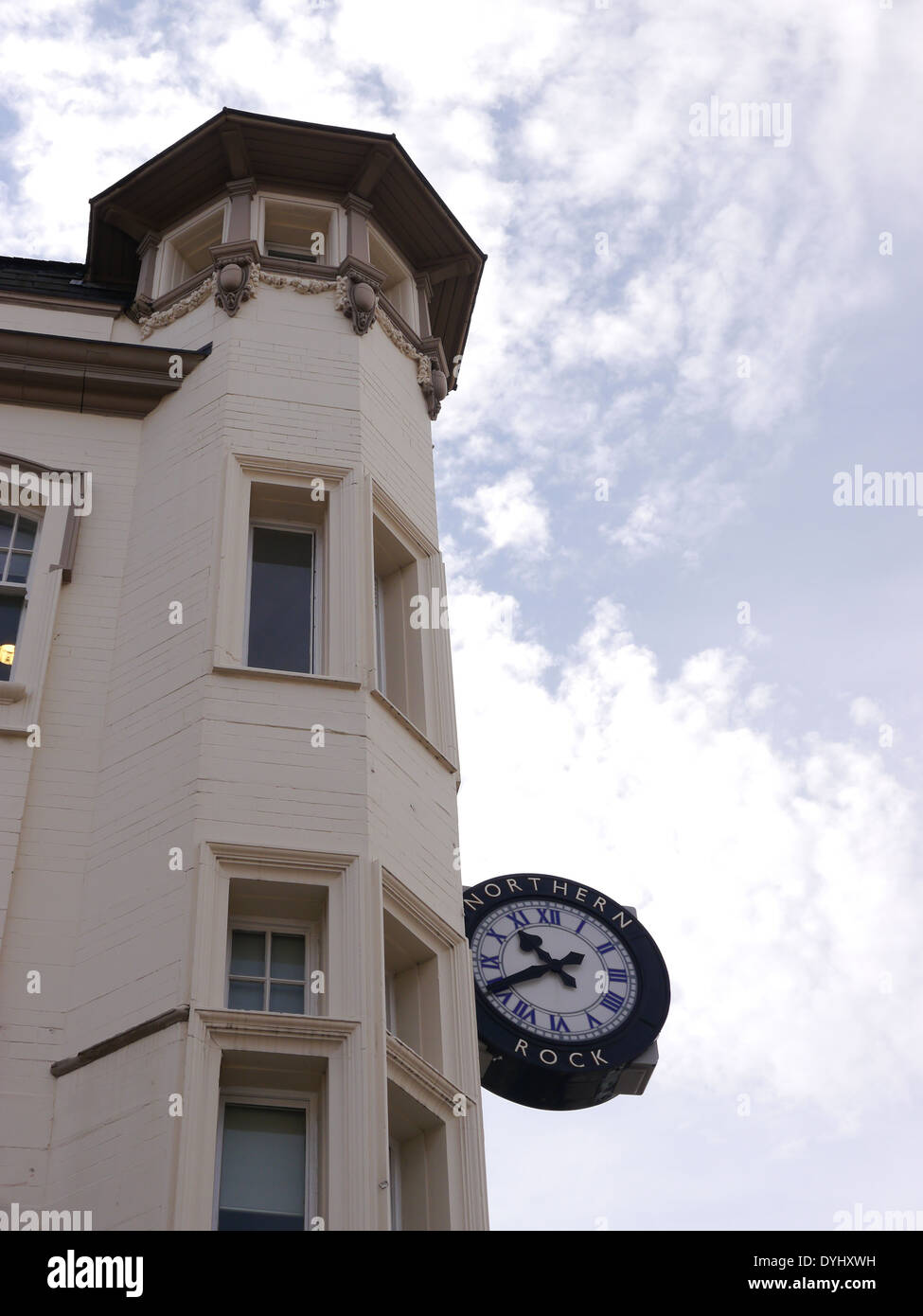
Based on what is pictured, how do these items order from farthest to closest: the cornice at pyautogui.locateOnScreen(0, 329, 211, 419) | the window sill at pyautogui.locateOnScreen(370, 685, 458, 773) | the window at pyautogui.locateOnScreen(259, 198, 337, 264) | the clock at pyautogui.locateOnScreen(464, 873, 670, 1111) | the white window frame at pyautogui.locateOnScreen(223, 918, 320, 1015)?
the window at pyautogui.locateOnScreen(259, 198, 337, 264) < the cornice at pyautogui.locateOnScreen(0, 329, 211, 419) < the clock at pyautogui.locateOnScreen(464, 873, 670, 1111) < the window sill at pyautogui.locateOnScreen(370, 685, 458, 773) < the white window frame at pyautogui.locateOnScreen(223, 918, 320, 1015)

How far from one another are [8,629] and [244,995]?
15.3 ft

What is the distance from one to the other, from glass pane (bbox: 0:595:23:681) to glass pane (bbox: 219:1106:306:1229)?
191 inches

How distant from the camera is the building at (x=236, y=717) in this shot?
11695 millimetres

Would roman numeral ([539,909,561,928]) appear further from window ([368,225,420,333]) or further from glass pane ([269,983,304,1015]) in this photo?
window ([368,225,420,333])

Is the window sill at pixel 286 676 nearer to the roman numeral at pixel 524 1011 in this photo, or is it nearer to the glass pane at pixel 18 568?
the glass pane at pixel 18 568

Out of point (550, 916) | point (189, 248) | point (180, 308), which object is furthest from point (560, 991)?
point (189, 248)

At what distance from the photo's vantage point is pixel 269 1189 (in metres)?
11.5

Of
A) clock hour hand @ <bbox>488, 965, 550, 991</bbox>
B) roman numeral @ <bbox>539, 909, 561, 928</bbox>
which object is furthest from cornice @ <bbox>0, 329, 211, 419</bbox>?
clock hour hand @ <bbox>488, 965, 550, 991</bbox>

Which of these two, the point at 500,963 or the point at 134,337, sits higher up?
the point at 134,337

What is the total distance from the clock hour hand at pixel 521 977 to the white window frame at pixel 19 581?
5479 millimetres

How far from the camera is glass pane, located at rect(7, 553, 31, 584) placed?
16.0 m
